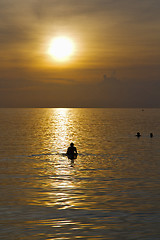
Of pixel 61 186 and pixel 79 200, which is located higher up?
pixel 61 186

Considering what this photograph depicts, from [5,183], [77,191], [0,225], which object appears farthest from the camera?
[5,183]

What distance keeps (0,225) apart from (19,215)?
166 cm

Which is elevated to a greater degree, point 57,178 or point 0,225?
point 57,178

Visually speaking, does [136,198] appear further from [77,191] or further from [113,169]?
[113,169]

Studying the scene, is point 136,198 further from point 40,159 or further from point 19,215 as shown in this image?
point 40,159

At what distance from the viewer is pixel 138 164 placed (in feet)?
116

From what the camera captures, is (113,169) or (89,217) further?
(113,169)

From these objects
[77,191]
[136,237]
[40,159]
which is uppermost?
[40,159]

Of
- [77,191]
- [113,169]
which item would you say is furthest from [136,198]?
[113,169]

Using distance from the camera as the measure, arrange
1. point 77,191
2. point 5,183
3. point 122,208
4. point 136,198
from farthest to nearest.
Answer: point 5,183, point 77,191, point 136,198, point 122,208

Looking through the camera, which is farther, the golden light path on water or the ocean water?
the golden light path on water

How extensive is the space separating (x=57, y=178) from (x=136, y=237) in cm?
1362

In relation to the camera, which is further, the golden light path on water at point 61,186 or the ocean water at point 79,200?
the golden light path on water at point 61,186

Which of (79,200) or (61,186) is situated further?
(61,186)
